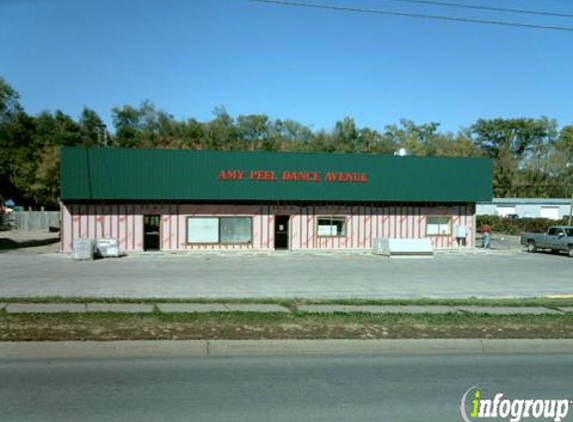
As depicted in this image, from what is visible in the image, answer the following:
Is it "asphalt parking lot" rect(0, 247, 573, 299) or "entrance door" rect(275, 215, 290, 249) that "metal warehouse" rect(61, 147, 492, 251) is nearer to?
"entrance door" rect(275, 215, 290, 249)

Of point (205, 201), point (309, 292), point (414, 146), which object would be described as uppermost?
point (414, 146)

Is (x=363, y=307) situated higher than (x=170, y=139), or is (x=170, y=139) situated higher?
(x=170, y=139)

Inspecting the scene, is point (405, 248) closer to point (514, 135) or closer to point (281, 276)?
point (281, 276)

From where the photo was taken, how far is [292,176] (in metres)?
37.5

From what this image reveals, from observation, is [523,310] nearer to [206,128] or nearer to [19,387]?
[19,387]

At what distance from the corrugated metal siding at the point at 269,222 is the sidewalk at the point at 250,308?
75.0ft

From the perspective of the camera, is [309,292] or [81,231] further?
[81,231]

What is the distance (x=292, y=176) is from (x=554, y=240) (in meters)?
15.9

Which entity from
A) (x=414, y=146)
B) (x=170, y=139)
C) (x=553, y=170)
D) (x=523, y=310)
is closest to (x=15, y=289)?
(x=523, y=310)

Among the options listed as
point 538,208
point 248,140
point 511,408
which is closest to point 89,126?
point 248,140

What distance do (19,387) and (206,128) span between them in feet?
289

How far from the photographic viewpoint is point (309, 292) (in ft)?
58.9

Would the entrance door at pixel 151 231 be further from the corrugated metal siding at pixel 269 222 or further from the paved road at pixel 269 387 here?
the paved road at pixel 269 387

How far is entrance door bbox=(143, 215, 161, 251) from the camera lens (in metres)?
36.1
